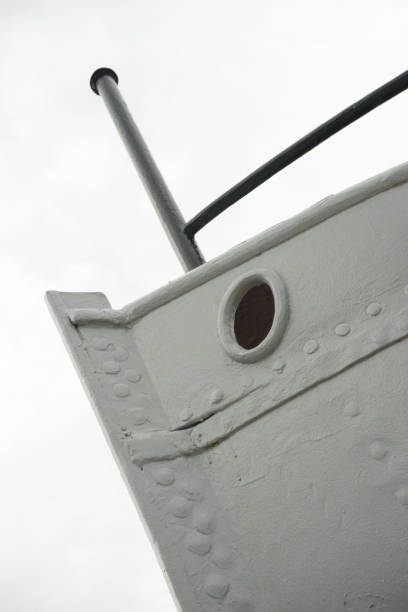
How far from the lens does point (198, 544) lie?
2.48m

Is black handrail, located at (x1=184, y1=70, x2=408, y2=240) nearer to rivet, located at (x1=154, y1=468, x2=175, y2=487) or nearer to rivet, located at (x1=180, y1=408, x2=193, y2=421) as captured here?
rivet, located at (x1=180, y1=408, x2=193, y2=421)

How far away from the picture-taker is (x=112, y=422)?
106 inches

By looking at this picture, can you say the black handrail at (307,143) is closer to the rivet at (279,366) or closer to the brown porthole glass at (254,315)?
the brown porthole glass at (254,315)

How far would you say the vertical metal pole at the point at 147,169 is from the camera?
3932mm

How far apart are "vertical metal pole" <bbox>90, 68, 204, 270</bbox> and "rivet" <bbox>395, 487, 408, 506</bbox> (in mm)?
1869

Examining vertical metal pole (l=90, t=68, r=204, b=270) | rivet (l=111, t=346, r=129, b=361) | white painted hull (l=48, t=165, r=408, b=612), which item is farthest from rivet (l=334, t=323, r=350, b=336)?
vertical metal pole (l=90, t=68, r=204, b=270)

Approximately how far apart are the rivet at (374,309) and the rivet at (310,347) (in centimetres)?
24

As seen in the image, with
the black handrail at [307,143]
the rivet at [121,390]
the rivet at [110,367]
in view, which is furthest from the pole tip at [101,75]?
the rivet at [121,390]

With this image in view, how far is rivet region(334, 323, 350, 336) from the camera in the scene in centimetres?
261

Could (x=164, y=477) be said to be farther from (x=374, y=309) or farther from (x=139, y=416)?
(x=374, y=309)

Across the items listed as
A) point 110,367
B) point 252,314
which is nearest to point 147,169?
point 252,314

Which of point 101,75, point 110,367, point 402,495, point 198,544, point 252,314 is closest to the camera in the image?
point 402,495

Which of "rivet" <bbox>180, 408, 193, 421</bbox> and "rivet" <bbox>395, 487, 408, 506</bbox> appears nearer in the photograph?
"rivet" <bbox>395, 487, 408, 506</bbox>

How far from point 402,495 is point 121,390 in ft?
3.86
